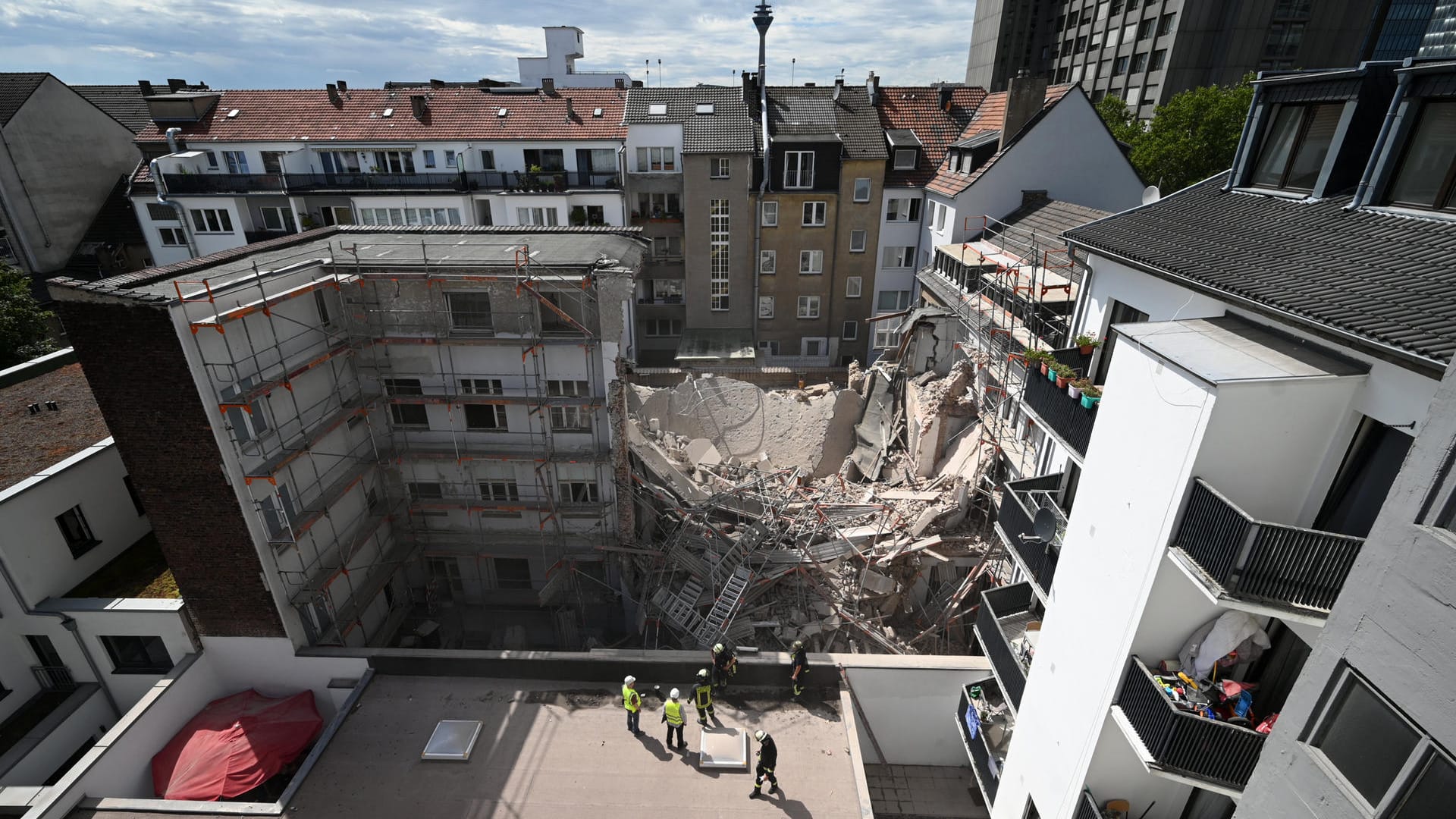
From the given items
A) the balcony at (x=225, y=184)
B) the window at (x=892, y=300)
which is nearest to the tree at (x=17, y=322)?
the balcony at (x=225, y=184)

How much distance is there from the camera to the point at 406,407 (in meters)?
17.9

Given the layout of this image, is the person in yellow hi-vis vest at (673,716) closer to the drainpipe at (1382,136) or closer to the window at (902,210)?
the drainpipe at (1382,136)

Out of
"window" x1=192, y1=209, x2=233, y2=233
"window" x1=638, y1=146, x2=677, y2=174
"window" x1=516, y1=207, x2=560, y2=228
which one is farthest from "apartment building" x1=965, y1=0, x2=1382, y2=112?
"window" x1=192, y1=209, x2=233, y2=233

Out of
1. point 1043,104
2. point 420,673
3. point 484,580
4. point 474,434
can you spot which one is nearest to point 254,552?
point 420,673

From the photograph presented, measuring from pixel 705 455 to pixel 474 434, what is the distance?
8.01 meters

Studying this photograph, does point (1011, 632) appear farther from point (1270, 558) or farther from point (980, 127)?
point (980, 127)

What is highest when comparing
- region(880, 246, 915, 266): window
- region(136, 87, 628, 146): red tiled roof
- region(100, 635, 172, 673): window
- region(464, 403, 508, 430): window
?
region(136, 87, 628, 146): red tiled roof

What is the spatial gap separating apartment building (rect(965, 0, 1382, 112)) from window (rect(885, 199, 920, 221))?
28069 millimetres

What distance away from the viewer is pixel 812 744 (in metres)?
13.6

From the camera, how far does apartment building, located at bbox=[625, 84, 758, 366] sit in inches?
1232

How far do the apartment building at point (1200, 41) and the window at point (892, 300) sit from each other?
2968 cm

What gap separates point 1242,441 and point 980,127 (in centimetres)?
2829

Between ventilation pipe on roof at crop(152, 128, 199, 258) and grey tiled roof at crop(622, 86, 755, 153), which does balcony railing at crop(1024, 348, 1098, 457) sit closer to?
grey tiled roof at crop(622, 86, 755, 153)

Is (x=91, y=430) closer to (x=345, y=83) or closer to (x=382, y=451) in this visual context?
(x=382, y=451)
